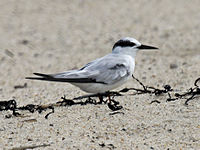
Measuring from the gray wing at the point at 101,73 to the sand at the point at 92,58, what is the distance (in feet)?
0.91

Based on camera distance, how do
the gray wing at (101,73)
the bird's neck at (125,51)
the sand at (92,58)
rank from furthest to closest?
the bird's neck at (125,51), the gray wing at (101,73), the sand at (92,58)

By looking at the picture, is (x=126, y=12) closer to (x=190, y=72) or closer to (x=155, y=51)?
(x=155, y=51)

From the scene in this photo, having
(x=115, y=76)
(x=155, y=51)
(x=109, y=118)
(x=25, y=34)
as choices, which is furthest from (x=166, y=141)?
(x=25, y=34)

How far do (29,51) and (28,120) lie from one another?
4.47m

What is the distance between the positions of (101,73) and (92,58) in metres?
3.24

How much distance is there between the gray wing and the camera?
434 centimetres

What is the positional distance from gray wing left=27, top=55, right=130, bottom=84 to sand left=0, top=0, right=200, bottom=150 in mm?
277

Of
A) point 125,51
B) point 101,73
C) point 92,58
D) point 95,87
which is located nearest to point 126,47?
point 125,51

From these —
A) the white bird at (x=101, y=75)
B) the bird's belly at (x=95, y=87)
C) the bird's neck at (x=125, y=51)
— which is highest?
the bird's neck at (x=125, y=51)

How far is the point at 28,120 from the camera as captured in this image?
4137 millimetres

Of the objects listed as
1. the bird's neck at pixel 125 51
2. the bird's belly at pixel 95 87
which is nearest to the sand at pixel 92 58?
the bird's belly at pixel 95 87

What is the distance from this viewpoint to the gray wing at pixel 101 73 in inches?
171

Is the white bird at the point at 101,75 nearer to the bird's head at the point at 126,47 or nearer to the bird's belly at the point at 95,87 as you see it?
the bird's belly at the point at 95,87

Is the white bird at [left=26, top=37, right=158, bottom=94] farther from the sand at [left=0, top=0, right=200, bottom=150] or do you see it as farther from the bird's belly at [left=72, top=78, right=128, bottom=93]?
the sand at [left=0, top=0, right=200, bottom=150]
